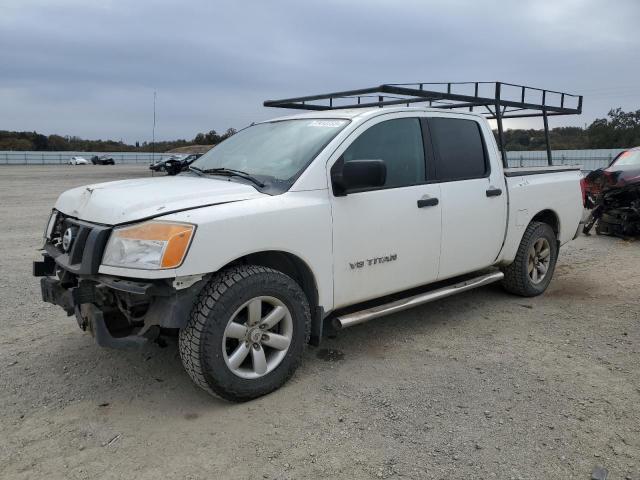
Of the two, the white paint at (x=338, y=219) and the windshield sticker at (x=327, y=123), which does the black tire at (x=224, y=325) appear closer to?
the white paint at (x=338, y=219)

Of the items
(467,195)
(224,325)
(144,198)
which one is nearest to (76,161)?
(467,195)

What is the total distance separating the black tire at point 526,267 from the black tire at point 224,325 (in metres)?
2.90

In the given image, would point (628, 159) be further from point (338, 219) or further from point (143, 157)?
point (143, 157)

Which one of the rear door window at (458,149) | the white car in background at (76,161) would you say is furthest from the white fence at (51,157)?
the rear door window at (458,149)

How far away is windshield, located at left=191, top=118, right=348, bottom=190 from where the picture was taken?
368 centimetres

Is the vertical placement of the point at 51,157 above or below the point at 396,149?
above

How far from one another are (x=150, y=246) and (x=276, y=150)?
4.63 ft

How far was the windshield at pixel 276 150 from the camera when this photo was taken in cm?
368

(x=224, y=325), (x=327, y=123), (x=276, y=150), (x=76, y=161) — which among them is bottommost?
(x=224, y=325)

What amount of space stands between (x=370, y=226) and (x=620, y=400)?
6.40 feet

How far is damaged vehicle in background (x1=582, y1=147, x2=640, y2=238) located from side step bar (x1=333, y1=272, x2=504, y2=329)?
5.28 meters

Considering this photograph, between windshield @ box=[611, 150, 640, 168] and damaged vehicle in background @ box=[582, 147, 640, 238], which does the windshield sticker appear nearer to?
damaged vehicle in background @ box=[582, 147, 640, 238]

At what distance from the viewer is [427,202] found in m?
4.15

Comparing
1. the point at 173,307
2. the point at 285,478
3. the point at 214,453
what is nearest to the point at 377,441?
the point at 285,478
